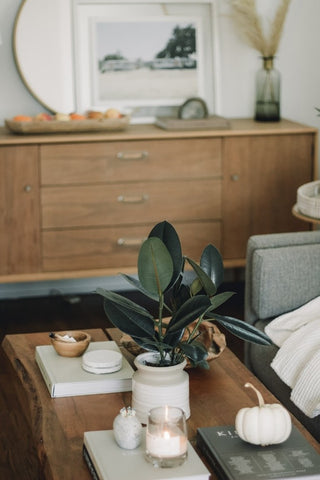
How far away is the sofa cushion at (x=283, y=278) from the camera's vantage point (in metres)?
2.73

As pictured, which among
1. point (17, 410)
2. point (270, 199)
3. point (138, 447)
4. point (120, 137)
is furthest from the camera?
point (270, 199)

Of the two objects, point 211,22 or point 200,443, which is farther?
point 211,22

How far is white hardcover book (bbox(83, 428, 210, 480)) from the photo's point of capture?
159cm

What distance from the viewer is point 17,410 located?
2.95 metres

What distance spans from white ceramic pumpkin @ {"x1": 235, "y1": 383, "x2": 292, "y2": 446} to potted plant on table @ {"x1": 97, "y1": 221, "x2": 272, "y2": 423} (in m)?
0.16

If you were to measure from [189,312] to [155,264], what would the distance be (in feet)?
0.44

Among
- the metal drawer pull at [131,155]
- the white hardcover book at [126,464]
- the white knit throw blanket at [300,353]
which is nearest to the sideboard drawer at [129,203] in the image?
the metal drawer pull at [131,155]

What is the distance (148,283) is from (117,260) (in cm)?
216

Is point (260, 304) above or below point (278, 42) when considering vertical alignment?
below

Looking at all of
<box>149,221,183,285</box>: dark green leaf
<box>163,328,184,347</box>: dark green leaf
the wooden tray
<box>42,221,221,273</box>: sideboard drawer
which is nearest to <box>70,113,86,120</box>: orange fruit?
the wooden tray

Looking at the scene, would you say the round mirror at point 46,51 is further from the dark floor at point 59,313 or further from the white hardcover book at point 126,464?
the white hardcover book at point 126,464

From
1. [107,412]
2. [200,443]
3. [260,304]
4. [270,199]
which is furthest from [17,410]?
[270,199]

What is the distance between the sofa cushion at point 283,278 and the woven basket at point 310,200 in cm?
42

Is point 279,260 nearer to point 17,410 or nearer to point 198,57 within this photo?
point 17,410
